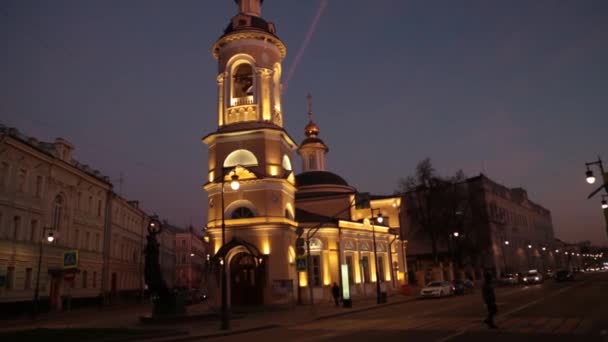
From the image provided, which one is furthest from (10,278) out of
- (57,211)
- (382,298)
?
(382,298)

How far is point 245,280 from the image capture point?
1254 inches

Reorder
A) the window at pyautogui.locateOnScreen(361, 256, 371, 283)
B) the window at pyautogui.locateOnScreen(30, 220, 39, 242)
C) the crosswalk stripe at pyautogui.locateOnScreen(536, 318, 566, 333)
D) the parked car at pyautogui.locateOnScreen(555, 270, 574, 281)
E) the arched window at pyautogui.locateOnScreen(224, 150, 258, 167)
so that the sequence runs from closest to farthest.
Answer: the crosswalk stripe at pyautogui.locateOnScreen(536, 318, 566, 333)
the window at pyautogui.locateOnScreen(30, 220, 39, 242)
the arched window at pyautogui.locateOnScreen(224, 150, 258, 167)
the window at pyautogui.locateOnScreen(361, 256, 371, 283)
the parked car at pyautogui.locateOnScreen(555, 270, 574, 281)

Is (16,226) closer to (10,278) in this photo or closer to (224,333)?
(10,278)

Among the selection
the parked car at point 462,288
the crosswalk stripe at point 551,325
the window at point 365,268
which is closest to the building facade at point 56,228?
the window at point 365,268

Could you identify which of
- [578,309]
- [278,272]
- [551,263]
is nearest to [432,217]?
[278,272]

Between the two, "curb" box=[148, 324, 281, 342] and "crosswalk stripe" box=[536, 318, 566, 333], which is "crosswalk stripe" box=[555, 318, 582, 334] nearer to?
"crosswalk stripe" box=[536, 318, 566, 333]

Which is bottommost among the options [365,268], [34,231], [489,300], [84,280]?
[489,300]

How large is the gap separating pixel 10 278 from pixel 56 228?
619 cm

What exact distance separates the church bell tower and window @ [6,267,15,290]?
12.7 metres

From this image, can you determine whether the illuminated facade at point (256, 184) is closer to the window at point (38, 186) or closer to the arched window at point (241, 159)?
the arched window at point (241, 159)

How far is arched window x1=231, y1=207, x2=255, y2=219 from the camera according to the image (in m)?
32.6

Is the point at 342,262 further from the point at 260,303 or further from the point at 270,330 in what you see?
the point at 270,330

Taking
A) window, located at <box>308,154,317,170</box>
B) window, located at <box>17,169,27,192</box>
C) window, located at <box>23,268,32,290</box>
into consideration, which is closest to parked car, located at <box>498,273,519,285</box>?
window, located at <box>308,154,317,170</box>

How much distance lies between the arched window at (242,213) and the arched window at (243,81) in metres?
8.70
